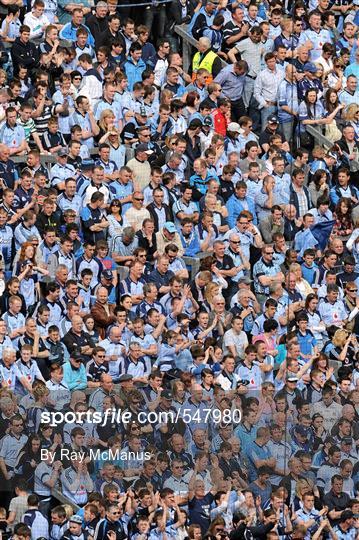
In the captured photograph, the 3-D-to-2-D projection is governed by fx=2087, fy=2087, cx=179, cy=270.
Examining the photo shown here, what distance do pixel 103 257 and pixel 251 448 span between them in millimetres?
2421

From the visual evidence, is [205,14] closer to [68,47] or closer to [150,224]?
[68,47]

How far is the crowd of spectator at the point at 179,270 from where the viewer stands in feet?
51.0

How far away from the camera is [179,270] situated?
17.4 m

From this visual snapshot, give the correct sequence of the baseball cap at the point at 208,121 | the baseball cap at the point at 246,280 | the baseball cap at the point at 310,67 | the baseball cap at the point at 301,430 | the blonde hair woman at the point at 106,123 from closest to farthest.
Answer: the baseball cap at the point at 301,430, the baseball cap at the point at 246,280, the blonde hair woman at the point at 106,123, the baseball cap at the point at 208,121, the baseball cap at the point at 310,67

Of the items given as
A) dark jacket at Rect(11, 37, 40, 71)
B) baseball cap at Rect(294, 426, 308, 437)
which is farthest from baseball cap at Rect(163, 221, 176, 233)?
baseball cap at Rect(294, 426, 308, 437)

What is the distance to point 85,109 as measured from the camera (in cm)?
1805

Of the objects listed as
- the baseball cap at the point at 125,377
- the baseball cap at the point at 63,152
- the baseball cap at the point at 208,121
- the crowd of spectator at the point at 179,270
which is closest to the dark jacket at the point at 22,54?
the crowd of spectator at the point at 179,270

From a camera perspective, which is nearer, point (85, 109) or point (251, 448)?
point (251, 448)

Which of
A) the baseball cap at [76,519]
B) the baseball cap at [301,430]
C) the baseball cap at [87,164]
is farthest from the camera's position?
the baseball cap at [87,164]

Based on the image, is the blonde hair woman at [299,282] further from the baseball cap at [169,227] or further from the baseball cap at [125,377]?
the baseball cap at [125,377]

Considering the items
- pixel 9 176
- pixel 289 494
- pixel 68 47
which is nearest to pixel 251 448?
pixel 289 494

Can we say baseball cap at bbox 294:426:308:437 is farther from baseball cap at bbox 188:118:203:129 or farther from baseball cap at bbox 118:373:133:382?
baseball cap at bbox 188:118:203:129

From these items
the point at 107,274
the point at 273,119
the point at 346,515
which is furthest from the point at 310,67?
the point at 346,515

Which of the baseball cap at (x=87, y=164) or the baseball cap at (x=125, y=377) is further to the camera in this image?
the baseball cap at (x=87, y=164)
